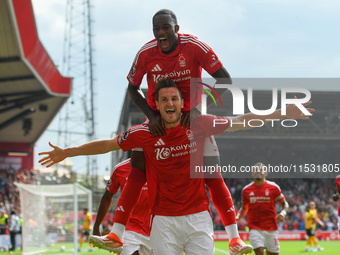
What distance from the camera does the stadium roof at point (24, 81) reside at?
22.0 metres

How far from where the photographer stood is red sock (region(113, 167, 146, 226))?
575cm

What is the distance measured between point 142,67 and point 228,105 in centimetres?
2455

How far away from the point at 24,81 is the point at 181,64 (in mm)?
25175

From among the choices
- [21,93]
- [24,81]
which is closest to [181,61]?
[24,81]

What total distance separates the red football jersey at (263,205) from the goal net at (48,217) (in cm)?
938

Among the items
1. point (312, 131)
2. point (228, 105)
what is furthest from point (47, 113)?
point (312, 131)

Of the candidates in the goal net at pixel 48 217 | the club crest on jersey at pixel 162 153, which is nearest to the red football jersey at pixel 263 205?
the club crest on jersey at pixel 162 153

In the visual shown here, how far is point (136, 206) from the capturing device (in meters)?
7.55

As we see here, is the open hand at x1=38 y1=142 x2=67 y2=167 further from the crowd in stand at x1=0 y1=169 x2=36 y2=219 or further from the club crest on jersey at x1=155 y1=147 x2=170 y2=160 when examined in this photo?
the crowd in stand at x1=0 y1=169 x2=36 y2=219

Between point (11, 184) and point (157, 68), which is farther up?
point (157, 68)

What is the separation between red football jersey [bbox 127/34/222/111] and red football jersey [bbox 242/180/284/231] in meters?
5.98

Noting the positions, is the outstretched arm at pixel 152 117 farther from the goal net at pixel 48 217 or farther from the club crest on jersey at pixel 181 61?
the goal net at pixel 48 217

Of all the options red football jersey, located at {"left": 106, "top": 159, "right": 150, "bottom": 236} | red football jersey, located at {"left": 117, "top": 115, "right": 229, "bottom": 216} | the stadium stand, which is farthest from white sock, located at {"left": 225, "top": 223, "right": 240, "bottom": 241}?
the stadium stand

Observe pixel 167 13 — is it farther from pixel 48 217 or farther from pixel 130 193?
pixel 48 217
